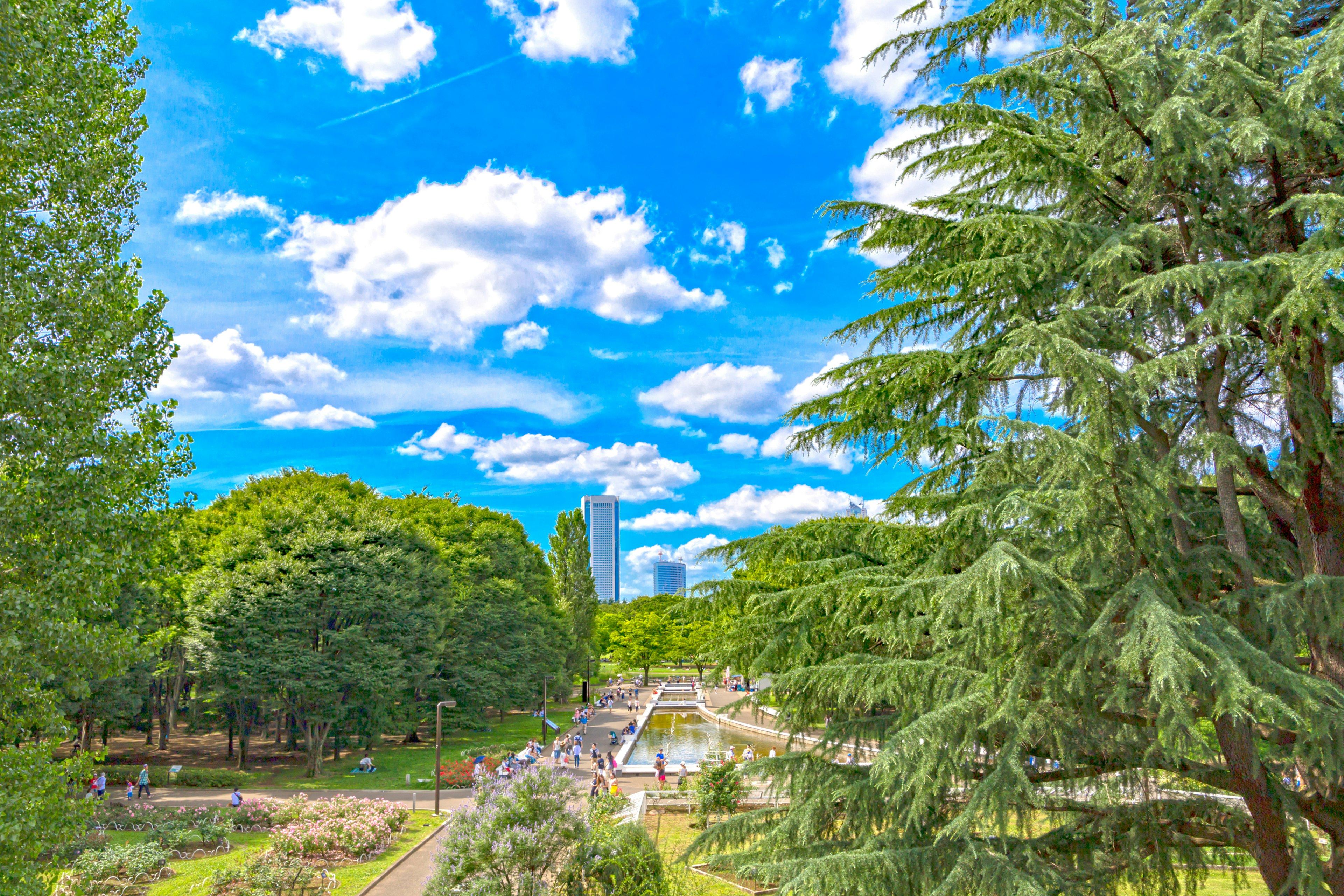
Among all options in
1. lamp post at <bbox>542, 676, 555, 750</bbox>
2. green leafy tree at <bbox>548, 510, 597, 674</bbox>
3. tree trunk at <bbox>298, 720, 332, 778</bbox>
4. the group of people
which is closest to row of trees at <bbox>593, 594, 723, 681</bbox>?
green leafy tree at <bbox>548, 510, 597, 674</bbox>

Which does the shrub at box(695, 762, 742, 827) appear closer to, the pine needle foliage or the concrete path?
the concrete path

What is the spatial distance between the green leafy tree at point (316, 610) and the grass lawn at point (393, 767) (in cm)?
119

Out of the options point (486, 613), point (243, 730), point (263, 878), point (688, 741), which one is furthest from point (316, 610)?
point (688, 741)

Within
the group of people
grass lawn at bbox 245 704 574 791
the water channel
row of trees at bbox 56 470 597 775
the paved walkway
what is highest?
row of trees at bbox 56 470 597 775

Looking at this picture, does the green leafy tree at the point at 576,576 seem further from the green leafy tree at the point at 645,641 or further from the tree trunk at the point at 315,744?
the tree trunk at the point at 315,744

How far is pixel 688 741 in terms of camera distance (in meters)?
38.1

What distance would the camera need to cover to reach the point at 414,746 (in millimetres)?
35719

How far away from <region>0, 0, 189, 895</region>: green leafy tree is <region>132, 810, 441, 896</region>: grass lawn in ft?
29.1

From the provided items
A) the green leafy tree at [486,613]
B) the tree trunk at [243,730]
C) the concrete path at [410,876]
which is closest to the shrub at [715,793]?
the concrete path at [410,876]

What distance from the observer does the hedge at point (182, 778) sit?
2536cm

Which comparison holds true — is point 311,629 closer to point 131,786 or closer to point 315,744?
point 315,744

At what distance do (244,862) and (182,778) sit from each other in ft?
37.2

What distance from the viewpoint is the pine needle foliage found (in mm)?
6223

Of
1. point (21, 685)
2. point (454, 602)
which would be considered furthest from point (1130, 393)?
point (454, 602)
